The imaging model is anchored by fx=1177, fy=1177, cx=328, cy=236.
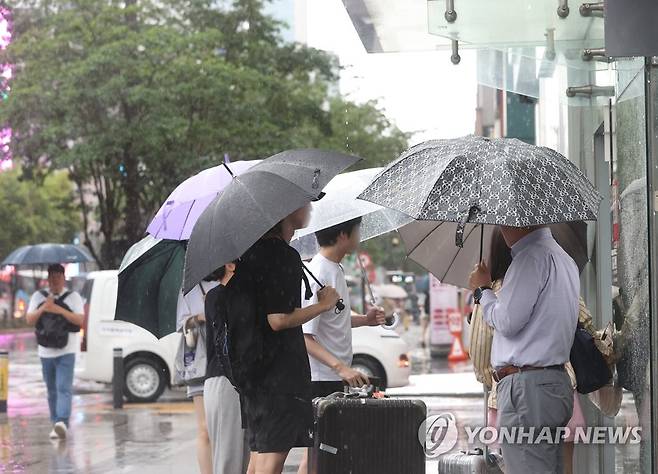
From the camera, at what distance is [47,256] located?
1830cm

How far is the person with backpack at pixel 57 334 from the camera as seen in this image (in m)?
14.0

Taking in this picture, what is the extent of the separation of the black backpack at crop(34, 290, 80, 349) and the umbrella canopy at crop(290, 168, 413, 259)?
22.6 feet

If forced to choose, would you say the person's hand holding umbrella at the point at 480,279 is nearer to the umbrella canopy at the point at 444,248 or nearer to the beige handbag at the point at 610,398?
the beige handbag at the point at 610,398

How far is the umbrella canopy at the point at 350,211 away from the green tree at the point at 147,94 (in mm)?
21707

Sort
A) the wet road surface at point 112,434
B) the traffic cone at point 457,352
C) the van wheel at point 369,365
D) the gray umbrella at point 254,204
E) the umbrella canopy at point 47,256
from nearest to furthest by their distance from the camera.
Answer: the gray umbrella at point 254,204 → the wet road surface at point 112,434 → the umbrella canopy at point 47,256 → the van wheel at point 369,365 → the traffic cone at point 457,352

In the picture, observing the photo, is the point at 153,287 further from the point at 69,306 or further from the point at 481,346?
the point at 69,306

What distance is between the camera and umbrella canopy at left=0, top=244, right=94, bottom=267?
18.0 metres

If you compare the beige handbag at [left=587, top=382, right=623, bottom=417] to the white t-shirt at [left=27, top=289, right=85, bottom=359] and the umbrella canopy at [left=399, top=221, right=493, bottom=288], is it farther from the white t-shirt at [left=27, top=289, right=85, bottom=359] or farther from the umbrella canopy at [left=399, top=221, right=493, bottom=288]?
the white t-shirt at [left=27, top=289, right=85, bottom=359]

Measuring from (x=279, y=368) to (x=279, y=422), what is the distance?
9.8 inches

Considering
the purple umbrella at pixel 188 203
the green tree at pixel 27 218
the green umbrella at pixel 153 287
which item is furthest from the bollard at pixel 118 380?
the green tree at pixel 27 218

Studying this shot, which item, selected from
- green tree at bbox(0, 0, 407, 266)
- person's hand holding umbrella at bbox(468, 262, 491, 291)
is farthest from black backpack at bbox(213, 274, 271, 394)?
green tree at bbox(0, 0, 407, 266)

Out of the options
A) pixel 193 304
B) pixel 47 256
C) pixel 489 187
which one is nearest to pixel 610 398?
pixel 489 187

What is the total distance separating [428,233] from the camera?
23.8 feet

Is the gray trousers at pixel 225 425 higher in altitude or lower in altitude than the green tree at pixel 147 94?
lower
